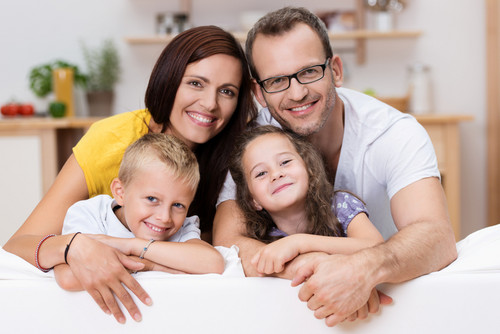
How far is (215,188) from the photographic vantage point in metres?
1.80

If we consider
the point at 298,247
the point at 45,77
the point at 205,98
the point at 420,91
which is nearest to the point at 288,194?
the point at 298,247

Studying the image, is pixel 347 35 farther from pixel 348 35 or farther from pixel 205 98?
pixel 205 98

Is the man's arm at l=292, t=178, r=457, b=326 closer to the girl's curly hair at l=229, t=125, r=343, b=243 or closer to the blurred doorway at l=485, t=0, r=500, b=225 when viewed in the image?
the girl's curly hair at l=229, t=125, r=343, b=243

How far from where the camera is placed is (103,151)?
1.63 m

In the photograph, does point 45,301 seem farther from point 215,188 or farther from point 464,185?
point 464,185

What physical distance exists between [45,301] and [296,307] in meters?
0.51

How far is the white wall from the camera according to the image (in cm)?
385

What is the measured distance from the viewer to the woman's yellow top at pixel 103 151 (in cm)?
161

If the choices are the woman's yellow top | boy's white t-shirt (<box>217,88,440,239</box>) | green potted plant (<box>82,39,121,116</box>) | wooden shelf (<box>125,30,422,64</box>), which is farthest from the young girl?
green potted plant (<box>82,39,121,116</box>)

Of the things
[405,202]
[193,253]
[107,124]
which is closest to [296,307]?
[193,253]

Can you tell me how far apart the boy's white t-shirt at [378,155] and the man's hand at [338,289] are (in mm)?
461

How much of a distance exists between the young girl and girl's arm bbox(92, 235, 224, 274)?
0.28 meters

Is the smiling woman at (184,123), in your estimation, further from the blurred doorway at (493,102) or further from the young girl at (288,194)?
the blurred doorway at (493,102)

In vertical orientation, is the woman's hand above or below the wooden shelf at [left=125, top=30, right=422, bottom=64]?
below
